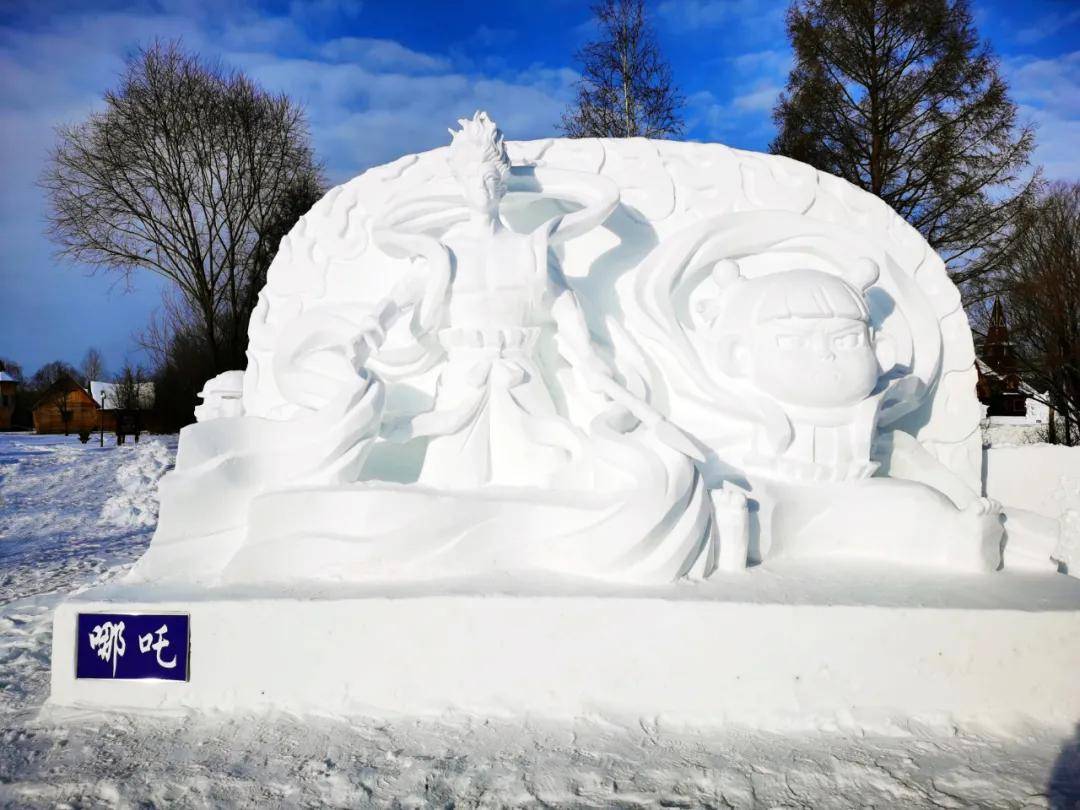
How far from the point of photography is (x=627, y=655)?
8.18 feet

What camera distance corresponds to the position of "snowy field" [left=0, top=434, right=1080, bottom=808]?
6.59ft

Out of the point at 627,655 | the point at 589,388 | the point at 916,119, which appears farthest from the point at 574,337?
the point at 916,119

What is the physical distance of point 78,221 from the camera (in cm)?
1123

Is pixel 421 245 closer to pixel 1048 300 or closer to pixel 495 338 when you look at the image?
pixel 495 338

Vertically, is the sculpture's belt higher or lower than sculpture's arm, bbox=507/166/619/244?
lower

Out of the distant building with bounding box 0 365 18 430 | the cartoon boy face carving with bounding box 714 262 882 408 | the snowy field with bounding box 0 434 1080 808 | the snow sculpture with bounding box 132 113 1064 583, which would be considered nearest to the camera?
the snowy field with bounding box 0 434 1080 808

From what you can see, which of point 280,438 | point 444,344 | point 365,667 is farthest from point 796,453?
point 280,438

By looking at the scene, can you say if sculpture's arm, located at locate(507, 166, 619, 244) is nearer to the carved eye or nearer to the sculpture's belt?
the sculpture's belt

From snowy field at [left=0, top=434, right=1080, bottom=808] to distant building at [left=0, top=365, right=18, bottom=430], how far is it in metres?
30.7

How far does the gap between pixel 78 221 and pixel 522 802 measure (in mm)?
12294

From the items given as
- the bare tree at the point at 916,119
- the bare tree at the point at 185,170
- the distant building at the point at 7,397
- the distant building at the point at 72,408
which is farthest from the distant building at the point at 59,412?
the bare tree at the point at 916,119

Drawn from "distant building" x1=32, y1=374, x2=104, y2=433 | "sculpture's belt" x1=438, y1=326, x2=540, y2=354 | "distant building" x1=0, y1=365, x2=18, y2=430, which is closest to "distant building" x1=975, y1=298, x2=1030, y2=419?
"sculpture's belt" x1=438, y1=326, x2=540, y2=354

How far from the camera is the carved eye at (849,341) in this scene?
121 inches

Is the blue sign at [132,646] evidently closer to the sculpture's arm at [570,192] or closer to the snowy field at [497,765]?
the snowy field at [497,765]
